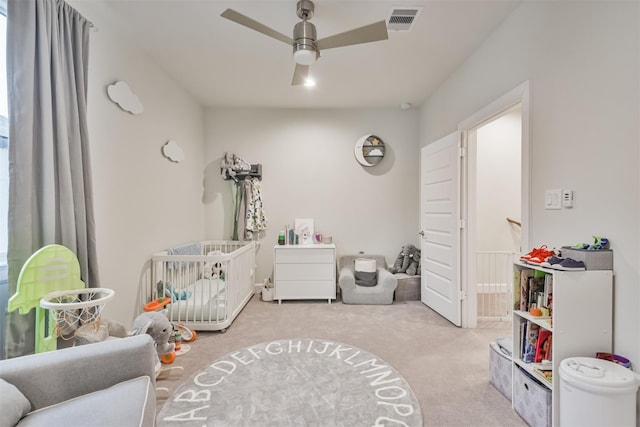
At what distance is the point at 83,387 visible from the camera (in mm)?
1146

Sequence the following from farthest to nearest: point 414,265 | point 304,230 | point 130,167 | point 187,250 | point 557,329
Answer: point 304,230, point 414,265, point 187,250, point 130,167, point 557,329

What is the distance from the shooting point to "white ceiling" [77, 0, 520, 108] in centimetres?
200

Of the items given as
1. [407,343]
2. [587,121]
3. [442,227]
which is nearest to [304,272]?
[407,343]

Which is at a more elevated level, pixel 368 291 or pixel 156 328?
pixel 156 328

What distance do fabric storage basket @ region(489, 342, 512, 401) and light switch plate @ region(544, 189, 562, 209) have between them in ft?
3.05

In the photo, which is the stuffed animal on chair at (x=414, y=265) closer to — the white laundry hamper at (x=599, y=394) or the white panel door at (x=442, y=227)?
the white panel door at (x=442, y=227)

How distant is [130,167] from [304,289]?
2231 millimetres

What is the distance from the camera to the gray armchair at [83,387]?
0.98 metres

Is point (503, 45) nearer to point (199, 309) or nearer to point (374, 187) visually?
point (374, 187)

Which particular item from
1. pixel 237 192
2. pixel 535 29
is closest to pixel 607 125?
pixel 535 29

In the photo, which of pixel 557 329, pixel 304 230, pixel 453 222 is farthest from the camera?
pixel 304 230

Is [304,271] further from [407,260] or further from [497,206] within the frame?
[497,206]

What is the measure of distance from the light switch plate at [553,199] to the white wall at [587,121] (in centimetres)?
4

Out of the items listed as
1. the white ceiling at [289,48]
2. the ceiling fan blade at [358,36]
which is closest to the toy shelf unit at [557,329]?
the ceiling fan blade at [358,36]
